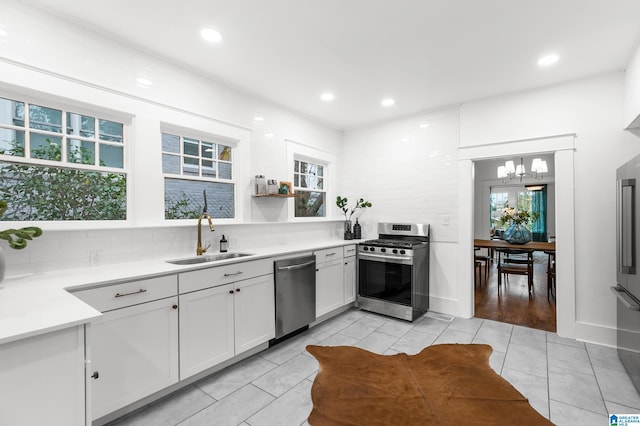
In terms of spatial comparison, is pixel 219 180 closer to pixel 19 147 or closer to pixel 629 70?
pixel 19 147

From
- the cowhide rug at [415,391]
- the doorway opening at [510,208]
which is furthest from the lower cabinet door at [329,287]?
the doorway opening at [510,208]

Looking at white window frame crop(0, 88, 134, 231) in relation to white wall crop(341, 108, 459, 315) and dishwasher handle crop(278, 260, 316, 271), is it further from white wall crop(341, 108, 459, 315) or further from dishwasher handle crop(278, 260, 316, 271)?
white wall crop(341, 108, 459, 315)

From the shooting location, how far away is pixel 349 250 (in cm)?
415

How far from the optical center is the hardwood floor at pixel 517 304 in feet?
12.5

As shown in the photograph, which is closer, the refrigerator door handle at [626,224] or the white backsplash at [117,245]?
the white backsplash at [117,245]

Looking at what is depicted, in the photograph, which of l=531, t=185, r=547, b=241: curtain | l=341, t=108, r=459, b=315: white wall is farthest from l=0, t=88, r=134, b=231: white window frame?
l=531, t=185, r=547, b=241: curtain

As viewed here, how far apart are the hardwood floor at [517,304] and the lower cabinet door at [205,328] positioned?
10.4 feet

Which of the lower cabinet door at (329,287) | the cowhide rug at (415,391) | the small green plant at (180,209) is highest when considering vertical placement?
the small green plant at (180,209)

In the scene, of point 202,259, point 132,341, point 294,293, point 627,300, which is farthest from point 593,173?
point 132,341

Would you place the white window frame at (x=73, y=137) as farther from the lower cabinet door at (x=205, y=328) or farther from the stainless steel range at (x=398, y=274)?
the stainless steel range at (x=398, y=274)

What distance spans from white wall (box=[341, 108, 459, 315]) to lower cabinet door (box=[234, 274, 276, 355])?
2316 millimetres

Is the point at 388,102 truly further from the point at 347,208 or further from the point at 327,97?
the point at 347,208

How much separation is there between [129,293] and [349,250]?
271cm

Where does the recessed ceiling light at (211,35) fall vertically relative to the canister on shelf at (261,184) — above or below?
above
